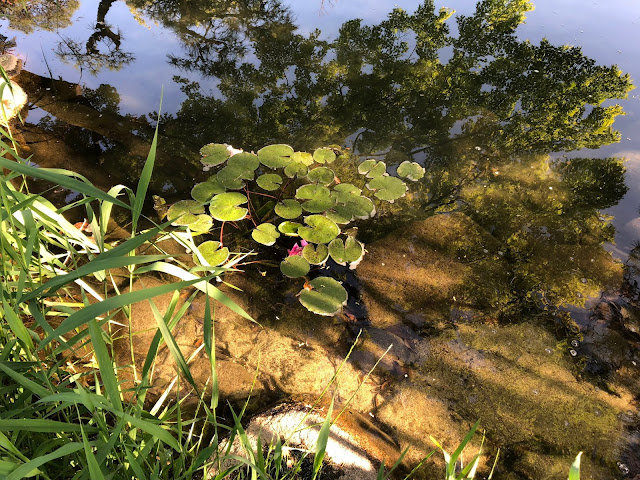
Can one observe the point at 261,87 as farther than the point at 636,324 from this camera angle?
Yes

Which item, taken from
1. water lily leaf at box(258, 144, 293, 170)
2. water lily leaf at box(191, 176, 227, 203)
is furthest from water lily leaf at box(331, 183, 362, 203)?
water lily leaf at box(191, 176, 227, 203)

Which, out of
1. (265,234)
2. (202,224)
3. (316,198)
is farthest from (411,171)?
(202,224)

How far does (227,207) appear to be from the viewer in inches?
79.0

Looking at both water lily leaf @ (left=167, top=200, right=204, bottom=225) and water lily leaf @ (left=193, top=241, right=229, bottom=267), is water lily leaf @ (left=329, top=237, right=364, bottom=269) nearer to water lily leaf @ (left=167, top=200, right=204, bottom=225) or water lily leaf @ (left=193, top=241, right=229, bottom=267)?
water lily leaf @ (left=193, top=241, right=229, bottom=267)

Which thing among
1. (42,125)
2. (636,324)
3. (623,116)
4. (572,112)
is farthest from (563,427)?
(42,125)

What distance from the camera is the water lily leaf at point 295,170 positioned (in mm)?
2221

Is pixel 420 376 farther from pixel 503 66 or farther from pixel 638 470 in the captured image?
pixel 503 66

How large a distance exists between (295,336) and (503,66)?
3.11 meters

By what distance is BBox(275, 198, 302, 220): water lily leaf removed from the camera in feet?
6.55

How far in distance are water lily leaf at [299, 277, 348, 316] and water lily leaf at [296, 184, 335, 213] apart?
401 millimetres

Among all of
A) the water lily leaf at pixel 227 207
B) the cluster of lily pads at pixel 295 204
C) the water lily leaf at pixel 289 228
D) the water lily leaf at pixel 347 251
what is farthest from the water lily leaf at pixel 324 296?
the water lily leaf at pixel 227 207

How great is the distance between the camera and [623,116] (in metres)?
2.96

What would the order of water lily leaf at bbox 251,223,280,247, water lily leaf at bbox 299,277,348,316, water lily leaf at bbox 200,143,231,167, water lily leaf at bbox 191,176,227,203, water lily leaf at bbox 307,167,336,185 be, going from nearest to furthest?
water lily leaf at bbox 299,277,348,316 → water lily leaf at bbox 251,223,280,247 → water lily leaf at bbox 191,176,227,203 → water lily leaf at bbox 307,167,336,185 → water lily leaf at bbox 200,143,231,167

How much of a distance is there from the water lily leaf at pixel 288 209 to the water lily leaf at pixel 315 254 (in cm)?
19
